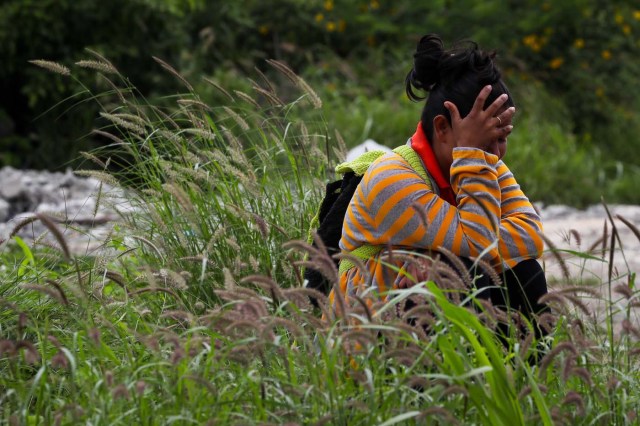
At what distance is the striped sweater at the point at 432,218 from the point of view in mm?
3160

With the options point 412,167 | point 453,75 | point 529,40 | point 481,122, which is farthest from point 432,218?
point 529,40

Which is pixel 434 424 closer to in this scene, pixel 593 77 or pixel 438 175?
pixel 438 175

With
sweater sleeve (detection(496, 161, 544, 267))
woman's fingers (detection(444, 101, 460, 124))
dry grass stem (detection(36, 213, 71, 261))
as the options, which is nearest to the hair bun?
woman's fingers (detection(444, 101, 460, 124))

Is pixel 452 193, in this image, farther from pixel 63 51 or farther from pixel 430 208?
pixel 63 51

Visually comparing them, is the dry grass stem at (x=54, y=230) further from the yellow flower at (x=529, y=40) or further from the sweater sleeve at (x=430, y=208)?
the yellow flower at (x=529, y=40)

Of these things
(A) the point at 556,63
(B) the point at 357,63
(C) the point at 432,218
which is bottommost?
(B) the point at 357,63

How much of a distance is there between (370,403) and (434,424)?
203 millimetres

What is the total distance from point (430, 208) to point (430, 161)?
0.65 ft

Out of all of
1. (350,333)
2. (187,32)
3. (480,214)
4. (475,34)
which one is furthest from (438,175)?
(475,34)

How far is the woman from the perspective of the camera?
3.17 m

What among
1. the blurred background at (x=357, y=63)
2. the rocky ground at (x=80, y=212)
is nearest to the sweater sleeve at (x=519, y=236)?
the rocky ground at (x=80, y=212)

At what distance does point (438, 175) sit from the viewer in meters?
3.35

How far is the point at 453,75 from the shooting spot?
3287 millimetres

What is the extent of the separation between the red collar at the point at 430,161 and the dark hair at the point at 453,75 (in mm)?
31
